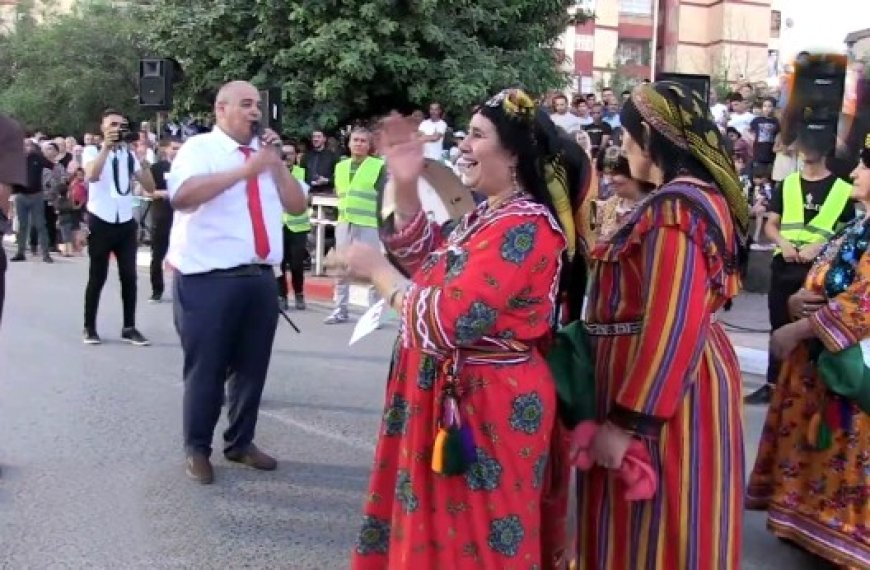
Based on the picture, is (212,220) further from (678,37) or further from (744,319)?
(678,37)

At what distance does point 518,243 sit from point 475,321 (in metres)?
0.24

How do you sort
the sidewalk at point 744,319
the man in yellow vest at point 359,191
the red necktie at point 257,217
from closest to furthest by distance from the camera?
the red necktie at point 257,217 → the sidewalk at point 744,319 → the man in yellow vest at point 359,191

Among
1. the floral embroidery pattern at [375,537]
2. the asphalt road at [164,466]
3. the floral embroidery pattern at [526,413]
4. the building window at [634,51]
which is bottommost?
the asphalt road at [164,466]

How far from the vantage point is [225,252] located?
4660 mm

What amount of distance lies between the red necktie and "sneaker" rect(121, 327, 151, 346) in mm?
3850

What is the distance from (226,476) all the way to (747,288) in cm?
863

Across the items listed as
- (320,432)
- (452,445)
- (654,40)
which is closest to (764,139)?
(320,432)

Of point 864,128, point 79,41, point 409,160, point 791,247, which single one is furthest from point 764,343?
point 79,41

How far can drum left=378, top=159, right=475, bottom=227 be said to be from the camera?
3.22 metres

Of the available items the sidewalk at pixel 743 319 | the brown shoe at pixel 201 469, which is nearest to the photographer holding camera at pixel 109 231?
the sidewalk at pixel 743 319

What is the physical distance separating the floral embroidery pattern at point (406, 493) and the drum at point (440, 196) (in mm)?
890

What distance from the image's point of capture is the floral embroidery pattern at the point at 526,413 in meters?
2.68

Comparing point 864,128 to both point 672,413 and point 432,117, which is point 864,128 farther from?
point 432,117

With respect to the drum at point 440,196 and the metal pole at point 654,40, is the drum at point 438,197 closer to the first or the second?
the drum at point 440,196
